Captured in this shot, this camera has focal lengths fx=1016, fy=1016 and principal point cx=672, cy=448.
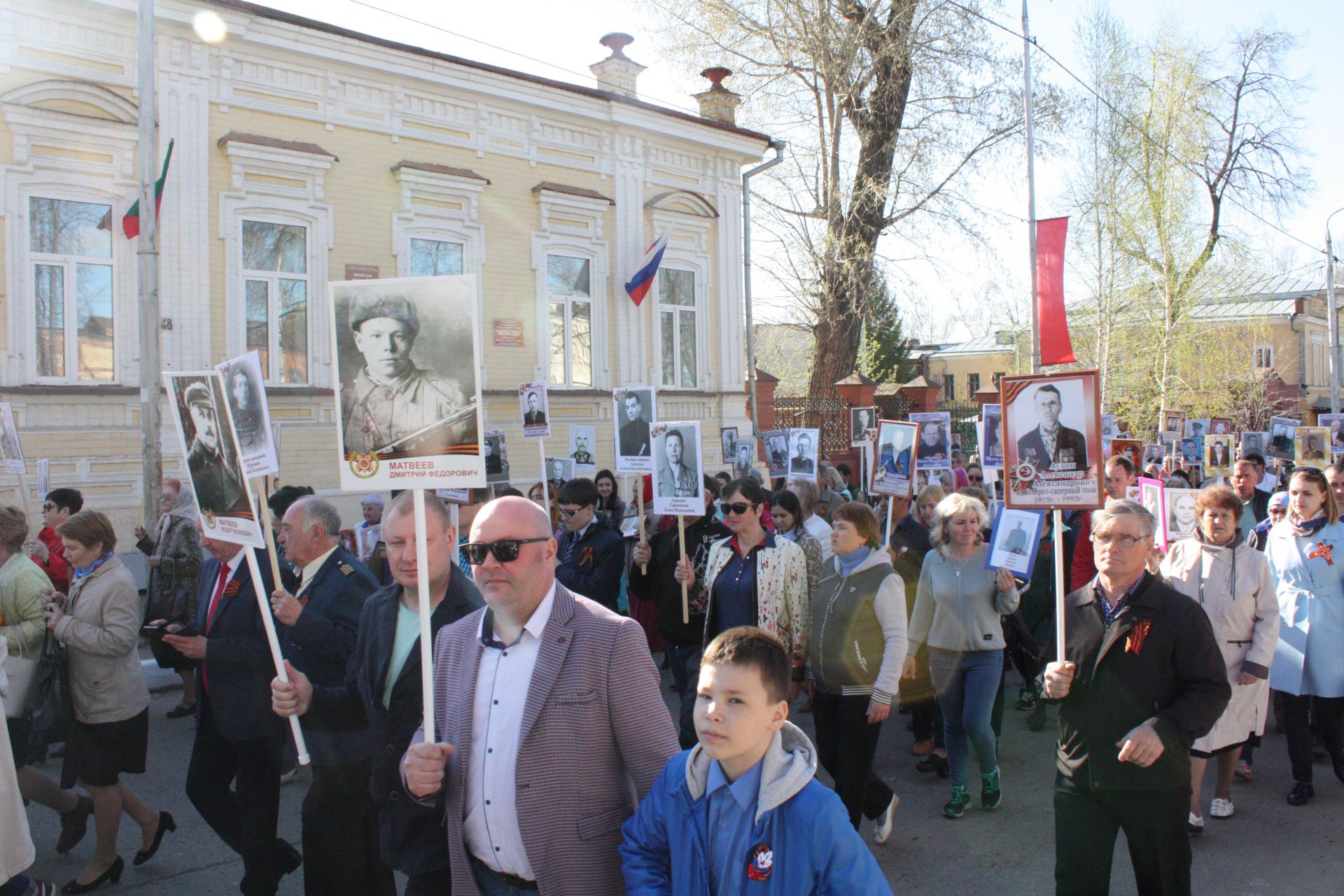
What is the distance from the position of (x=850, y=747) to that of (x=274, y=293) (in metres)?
12.3

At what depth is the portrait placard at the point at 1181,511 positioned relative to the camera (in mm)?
7145

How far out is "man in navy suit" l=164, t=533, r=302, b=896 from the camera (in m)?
4.46

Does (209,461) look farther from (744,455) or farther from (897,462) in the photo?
(744,455)

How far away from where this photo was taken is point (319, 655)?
13.9ft

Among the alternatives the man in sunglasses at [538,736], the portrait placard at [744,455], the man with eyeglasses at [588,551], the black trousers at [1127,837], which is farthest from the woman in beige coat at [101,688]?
the portrait placard at [744,455]

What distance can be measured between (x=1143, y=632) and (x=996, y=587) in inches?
86.3

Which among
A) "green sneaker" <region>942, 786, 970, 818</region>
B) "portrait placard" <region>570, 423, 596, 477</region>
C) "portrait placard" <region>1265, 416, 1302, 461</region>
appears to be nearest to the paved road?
"green sneaker" <region>942, 786, 970, 818</region>

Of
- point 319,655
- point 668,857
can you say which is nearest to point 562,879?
point 668,857

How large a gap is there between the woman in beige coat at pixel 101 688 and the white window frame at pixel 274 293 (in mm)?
9553

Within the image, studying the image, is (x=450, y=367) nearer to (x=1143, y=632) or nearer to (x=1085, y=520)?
(x=1143, y=632)

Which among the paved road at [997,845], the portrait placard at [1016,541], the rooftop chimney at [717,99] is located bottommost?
the paved road at [997,845]

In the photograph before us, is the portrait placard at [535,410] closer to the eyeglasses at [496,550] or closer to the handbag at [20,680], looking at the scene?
the handbag at [20,680]

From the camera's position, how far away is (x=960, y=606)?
5.97 metres

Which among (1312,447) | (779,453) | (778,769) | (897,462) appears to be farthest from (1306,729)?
(1312,447)
